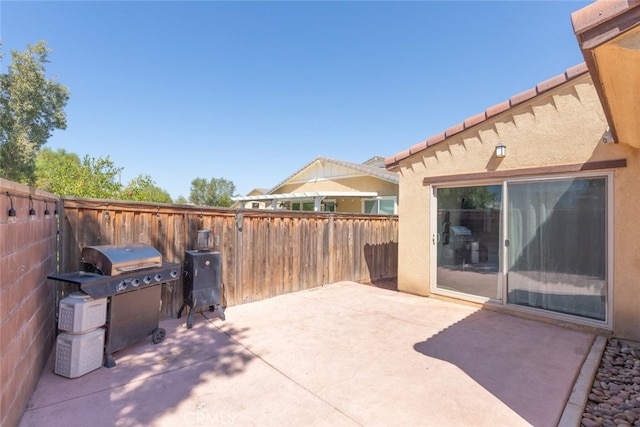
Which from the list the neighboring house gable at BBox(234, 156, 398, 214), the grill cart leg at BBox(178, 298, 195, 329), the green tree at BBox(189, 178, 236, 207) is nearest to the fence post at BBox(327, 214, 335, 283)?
the grill cart leg at BBox(178, 298, 195, 329)

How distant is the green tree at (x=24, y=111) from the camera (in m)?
18.5

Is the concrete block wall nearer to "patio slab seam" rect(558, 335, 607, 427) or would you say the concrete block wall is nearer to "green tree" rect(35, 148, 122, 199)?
"patio slab seam" rect(558, 335, 607, 427)

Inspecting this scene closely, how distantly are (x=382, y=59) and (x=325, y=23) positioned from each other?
2.78 m

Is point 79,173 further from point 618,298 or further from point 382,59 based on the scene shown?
point 618,298

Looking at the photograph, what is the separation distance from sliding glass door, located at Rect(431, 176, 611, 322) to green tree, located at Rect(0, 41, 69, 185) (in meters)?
24.4

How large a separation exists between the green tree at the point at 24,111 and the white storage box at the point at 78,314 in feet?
70.1

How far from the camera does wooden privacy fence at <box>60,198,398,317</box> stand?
4.73 meters

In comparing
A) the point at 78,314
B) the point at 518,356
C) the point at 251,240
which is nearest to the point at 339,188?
the point at 251,240

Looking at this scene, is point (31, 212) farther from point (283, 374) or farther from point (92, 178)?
point (92, 178)

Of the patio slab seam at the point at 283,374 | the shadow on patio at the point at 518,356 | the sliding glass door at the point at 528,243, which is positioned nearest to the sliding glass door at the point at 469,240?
the sliding glass door at the point at 528,243

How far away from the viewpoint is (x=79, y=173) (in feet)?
36.5

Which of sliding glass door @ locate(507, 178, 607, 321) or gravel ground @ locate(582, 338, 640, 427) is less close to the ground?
sliding glass door @ locate(507, 178, 607, 321)

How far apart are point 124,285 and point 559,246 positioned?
700 centimetres

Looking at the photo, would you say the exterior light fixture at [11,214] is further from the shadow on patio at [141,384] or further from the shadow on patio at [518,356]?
the shadow on patio at [518,356]
